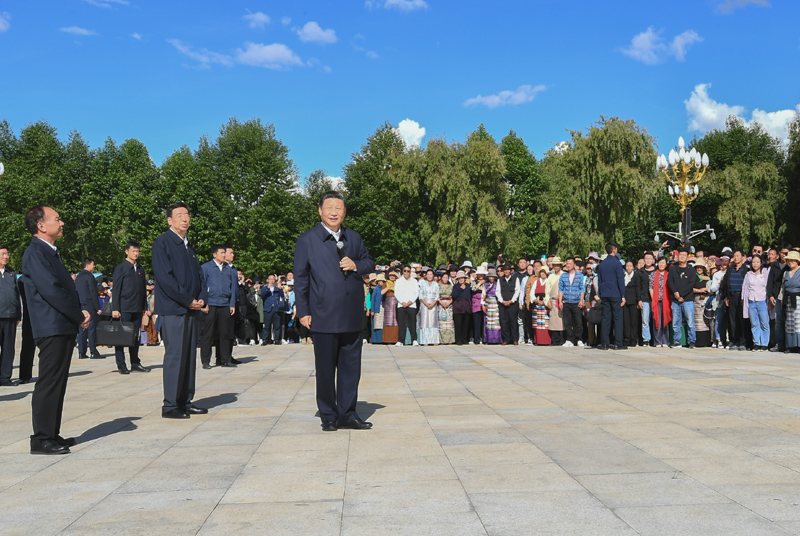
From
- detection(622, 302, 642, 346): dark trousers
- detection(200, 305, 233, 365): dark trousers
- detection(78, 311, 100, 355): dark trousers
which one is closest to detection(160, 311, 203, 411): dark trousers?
detection(200, 305, 233, 365): dark trousers

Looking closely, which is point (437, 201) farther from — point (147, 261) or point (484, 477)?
point (484, 477)

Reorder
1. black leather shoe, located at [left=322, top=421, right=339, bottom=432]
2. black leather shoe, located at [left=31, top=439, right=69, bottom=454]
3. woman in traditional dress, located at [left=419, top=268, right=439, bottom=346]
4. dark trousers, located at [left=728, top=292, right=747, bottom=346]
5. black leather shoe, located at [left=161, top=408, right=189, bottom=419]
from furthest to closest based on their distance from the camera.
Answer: woman in traditional dress, located at [left=419, top=268, right=439, bottom=346] < dark trousers, located at [left=728, top=292, right=747, bottom=346] < black leather shoe, located at [left=161, top=408, right=189, bottom=419] < black leather shoe, located at [left=322, top=421, right=339, bottom=432] < black leather shoe, located at [left=31, top=439, right=69, bottom=454]

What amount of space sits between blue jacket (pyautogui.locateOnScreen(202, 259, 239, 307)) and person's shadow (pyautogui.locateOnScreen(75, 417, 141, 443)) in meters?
5.83

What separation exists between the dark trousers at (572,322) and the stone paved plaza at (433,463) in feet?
22.8

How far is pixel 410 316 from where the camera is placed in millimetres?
18562

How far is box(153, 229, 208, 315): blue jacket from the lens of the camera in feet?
24.0

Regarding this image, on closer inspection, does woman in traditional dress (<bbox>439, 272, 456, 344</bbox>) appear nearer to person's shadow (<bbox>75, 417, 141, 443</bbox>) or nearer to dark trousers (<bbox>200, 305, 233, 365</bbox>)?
dark trousers (<bbox>200, 305, 233, 365</bbox>)

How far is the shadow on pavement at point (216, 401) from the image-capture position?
27.0ft

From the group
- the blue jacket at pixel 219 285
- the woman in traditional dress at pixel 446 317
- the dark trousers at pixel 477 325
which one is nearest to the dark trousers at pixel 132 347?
the blue jacket at pixel 219 285

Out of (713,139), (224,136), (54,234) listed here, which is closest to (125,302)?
(54,234)

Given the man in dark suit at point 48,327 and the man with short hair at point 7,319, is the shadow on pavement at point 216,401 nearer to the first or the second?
the man in dark suit at point 48,327

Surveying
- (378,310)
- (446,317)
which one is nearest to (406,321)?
(378,310)

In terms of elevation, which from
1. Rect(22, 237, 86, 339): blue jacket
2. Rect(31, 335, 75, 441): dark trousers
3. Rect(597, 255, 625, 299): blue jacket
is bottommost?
Rect(31, 335, 75, 441): dark trousers

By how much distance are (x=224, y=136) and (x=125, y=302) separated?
149ft
